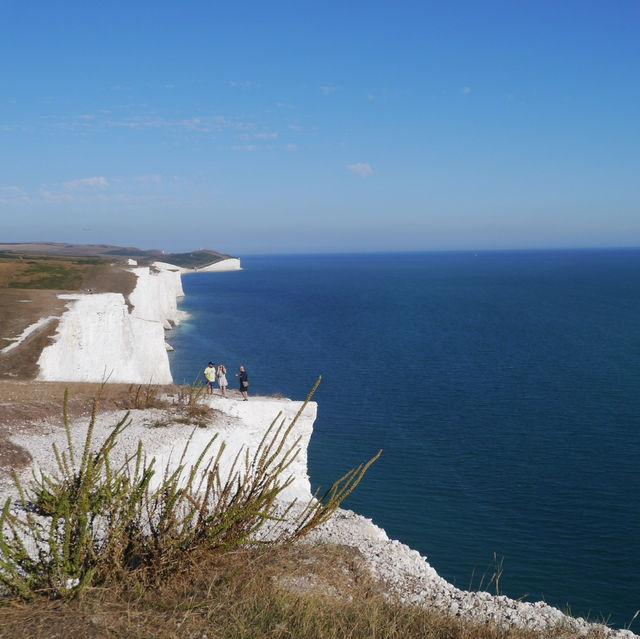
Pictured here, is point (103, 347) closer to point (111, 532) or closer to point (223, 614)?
point (111, 532)

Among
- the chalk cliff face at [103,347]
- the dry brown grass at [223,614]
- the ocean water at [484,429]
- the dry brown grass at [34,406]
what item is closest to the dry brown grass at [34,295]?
the chalk cliff face at [103,347]

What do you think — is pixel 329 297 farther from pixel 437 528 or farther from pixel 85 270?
pixel 437 528

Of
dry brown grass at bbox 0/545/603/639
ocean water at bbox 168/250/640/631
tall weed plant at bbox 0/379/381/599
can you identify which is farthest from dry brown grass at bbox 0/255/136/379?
dry brown grass at bbox 0/545/603/639

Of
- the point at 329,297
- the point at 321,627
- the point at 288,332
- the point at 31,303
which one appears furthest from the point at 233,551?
the point at 329,297

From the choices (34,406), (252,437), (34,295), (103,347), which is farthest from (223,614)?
(34,295)

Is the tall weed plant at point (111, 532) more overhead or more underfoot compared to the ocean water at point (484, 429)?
more overhead

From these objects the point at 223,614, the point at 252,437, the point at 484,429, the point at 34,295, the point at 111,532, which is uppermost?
the point at 34,295

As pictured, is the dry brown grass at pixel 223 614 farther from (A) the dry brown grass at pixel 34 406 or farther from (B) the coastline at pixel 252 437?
(A) the dry brown grass at pixel 34 406
